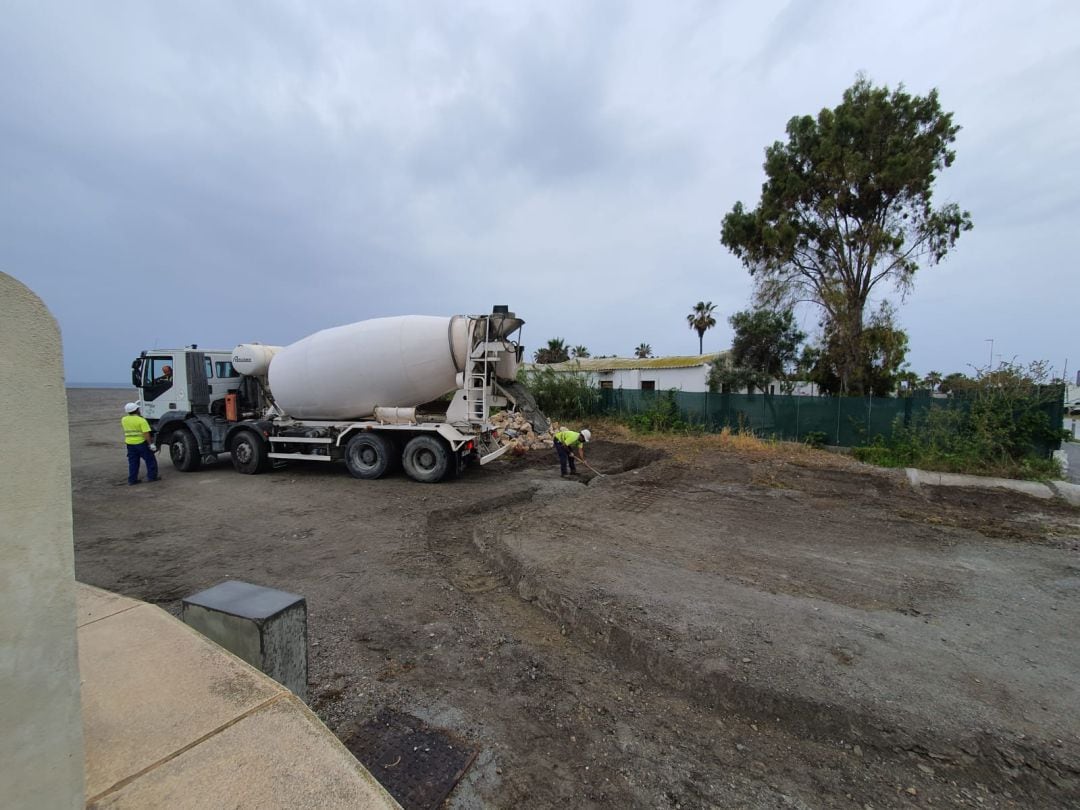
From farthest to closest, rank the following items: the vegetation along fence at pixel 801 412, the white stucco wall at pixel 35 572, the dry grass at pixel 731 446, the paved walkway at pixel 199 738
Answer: the vegetation along fence at pixel 801 412 → the dry grass at pixel 731 446 → the paved walkway at pixel 199 738 → the white stucco wall at pixel 35 572

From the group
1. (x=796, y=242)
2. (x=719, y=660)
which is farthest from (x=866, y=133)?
(x=719, y=660)

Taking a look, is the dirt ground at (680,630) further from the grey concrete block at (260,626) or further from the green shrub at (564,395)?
the green shrub at (564,395)

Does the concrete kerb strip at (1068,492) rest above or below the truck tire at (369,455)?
below

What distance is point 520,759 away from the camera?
258cm

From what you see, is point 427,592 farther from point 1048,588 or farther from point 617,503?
point 1048,588

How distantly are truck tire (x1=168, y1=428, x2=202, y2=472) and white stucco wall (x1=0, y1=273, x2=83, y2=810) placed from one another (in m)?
10.7

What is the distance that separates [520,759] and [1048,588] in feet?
18.2

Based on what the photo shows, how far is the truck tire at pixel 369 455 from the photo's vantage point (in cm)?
940

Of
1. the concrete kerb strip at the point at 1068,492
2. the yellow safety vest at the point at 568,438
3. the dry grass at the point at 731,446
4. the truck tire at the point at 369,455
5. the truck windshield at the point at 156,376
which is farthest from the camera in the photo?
the dry grass at the point at 731,446

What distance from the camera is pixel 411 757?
2.56m

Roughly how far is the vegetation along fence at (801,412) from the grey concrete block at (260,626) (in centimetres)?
1349

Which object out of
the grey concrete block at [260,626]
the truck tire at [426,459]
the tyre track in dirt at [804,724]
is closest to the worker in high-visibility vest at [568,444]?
the truck tire at [426,459]

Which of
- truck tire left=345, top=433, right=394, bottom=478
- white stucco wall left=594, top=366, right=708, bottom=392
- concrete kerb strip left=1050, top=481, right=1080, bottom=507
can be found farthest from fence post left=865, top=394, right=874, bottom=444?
truck tire left=345, top=433, right=394, bottom=478

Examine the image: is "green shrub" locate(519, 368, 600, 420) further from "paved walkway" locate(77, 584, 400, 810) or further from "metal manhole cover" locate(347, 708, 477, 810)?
"paved walkway" locate(77, 584, 400, 810)
